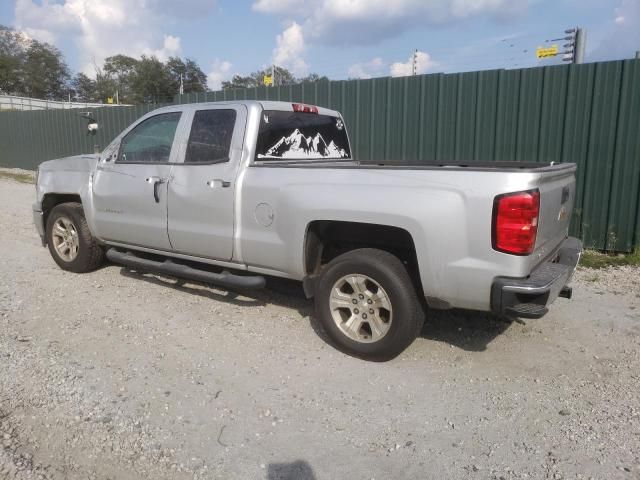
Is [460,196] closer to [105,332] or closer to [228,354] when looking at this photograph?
[228,354]

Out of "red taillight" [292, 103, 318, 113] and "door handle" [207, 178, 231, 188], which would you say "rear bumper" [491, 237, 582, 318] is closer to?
"door handle" [207, 178, 231, 188]

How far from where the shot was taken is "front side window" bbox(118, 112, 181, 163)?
4945mm

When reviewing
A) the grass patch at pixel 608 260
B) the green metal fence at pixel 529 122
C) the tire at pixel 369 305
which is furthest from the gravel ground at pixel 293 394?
the green metal fence at pixel 529 122

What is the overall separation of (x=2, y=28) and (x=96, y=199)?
267ft

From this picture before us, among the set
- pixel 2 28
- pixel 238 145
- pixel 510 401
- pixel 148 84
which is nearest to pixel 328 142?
pixel 238 145

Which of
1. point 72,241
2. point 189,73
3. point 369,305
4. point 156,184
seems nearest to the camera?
point 369,305

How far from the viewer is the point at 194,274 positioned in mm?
4699

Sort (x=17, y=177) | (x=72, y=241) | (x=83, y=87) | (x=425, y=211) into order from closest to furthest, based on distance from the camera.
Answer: (x=425, y=211)
(x=72, y=241)
(x=17, y=177)
(x=83, y=87)

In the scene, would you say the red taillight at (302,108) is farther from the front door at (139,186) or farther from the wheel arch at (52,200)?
the wheel arch at (52,200)

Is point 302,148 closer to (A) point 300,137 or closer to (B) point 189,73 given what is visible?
(A) point 300,137

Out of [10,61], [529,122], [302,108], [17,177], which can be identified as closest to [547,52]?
[529,122]

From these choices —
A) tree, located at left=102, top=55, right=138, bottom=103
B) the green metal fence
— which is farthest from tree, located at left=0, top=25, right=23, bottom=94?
the green metal fence

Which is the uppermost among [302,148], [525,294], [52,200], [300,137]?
[300,137]

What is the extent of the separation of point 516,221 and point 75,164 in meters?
4.70
